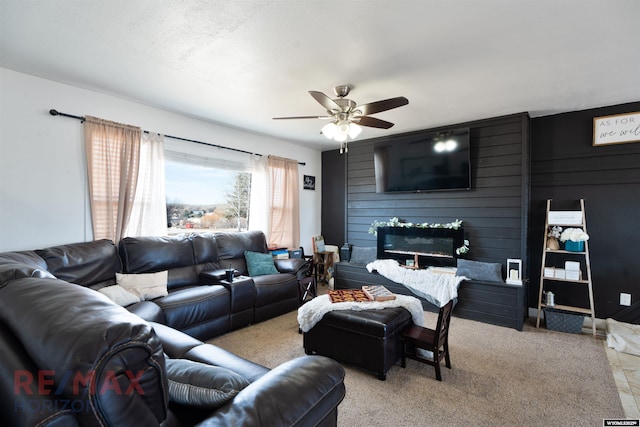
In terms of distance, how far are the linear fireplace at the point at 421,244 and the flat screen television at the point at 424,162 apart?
0.63 metres

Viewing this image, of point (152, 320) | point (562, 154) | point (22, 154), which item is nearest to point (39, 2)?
point (22, 154)

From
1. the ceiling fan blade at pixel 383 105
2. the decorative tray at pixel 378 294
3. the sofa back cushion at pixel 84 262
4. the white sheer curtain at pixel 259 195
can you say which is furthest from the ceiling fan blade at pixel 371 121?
the sofa back cushion at pixel 84 262

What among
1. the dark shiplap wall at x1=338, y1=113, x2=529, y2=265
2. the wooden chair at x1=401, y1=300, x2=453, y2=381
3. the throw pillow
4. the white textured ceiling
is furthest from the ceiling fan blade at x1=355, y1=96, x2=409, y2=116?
the throw pillow

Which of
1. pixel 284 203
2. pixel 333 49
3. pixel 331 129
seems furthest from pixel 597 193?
pixel 284 203

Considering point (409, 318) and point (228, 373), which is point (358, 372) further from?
point (228, 373)

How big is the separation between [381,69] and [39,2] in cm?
240

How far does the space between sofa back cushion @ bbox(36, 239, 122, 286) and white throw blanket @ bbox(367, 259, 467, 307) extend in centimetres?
335

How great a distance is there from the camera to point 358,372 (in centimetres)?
258

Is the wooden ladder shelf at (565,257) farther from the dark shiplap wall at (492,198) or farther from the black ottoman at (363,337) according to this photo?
the black ottoman at (363,337)

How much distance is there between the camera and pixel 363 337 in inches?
98.1

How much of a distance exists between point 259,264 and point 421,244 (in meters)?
2.42

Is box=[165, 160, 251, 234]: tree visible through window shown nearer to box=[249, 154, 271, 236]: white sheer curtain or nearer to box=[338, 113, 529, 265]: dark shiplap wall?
box=[249, 154, 271, 236]: white sheer curtain

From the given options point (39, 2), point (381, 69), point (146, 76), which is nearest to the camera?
point (39, 2)

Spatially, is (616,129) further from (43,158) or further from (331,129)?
(43,158)
